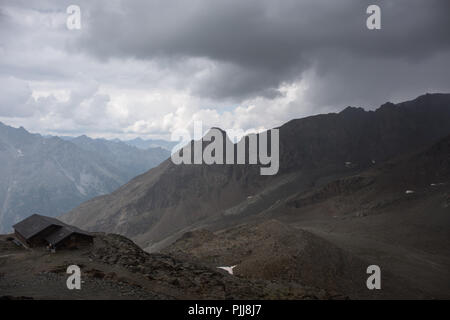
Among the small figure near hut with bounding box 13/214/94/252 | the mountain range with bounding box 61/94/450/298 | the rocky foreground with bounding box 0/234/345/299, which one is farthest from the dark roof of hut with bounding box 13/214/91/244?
the mountain range with bounding box 61/94/450/298

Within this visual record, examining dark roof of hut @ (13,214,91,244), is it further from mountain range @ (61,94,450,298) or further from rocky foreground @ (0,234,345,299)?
mountain range @ (61,94,450,298)

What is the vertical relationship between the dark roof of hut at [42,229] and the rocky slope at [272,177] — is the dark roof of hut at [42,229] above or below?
below

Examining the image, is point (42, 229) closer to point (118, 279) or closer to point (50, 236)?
point (50, 236)

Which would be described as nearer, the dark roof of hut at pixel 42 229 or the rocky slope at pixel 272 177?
the dark roof of hut at pixel 42 229

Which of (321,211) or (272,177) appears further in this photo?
(272,177)

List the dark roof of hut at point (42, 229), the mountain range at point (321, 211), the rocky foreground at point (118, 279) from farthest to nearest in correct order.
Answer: the mountain range at point (321, 211) → the dark roof of hut at point (42, 229) → the rocky foreground at point (118, 279)

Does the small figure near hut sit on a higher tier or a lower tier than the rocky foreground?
higher

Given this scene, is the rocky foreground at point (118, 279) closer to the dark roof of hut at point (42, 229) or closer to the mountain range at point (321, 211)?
the dark roof of hut at point (42, 229)

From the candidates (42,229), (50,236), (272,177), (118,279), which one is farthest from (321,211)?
(118,279)

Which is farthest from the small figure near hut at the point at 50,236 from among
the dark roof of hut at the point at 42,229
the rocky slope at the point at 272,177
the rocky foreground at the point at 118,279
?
the rocky slope at the point at 272,177

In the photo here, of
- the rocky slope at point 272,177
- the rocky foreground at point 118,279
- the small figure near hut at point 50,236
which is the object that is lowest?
the rocky foreground at point 118,279

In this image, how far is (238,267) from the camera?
34844 millimetres
